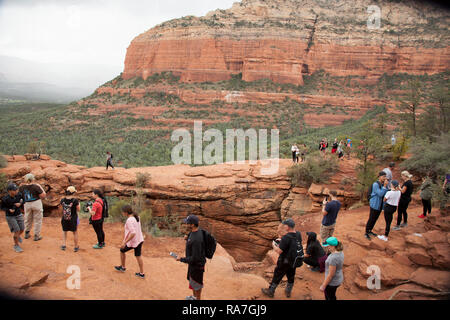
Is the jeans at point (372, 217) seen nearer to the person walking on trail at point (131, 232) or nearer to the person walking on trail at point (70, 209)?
the person walking on trail at point (131, 232)

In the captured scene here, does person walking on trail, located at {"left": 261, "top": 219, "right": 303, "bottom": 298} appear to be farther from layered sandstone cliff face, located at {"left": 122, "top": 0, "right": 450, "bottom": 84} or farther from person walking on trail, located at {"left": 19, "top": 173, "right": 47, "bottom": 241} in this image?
layered sandstone cliff face, located at {"left": 122, "top": 0, "right": 450, "bottom": 84}

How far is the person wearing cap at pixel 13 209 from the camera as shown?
5664 mm

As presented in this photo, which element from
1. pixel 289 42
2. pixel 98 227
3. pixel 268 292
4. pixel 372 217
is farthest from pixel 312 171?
pixel 289 42

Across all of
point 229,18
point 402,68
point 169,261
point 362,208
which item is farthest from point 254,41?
point 169,261

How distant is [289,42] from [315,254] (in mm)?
46682

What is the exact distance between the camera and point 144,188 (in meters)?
12.6

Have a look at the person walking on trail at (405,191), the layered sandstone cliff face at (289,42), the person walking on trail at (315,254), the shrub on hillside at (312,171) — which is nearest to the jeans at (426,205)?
the person walking on trail at (405,191)

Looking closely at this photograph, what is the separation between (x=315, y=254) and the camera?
601cm

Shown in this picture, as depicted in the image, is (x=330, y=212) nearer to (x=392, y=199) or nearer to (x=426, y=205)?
(x=392, y=199)

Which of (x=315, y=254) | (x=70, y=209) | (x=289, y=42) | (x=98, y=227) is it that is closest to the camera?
(x=315, y=254)

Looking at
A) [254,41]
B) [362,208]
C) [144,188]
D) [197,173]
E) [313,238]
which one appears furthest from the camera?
[254,41]

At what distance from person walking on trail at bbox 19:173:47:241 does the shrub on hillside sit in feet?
32.1
